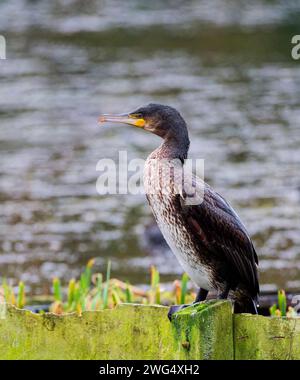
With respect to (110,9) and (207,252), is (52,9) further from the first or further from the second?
(207,252)

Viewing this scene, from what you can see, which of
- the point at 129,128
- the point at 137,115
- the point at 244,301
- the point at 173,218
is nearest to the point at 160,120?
the point at 137,115

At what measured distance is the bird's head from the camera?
419 centimetres

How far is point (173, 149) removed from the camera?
13.8 ft

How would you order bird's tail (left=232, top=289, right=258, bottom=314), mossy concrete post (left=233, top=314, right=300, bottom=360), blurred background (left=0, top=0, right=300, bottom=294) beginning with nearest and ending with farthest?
mossy concrete post (left=233, top=314, right=300, bottom=360)
bird's tail (left=232, top=289, right=258, bottom=314)
blurred background (left=0, top=0, right=300, bottom=294)

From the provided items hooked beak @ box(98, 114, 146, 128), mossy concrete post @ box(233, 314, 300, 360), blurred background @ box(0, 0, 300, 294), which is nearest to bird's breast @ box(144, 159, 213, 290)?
hooked beak @ box(98, 114, 146, 128)

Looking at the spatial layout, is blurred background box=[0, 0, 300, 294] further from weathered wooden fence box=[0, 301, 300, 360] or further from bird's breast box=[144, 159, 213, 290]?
weathered wooden fence box=[0, 301, 300, 360]

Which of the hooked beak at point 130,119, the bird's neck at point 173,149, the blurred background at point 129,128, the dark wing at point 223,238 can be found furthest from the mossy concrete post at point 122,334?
the blurred background at point 129,128

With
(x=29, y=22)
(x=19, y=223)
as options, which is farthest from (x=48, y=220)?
(x=29, y=22)

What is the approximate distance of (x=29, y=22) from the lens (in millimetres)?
18781

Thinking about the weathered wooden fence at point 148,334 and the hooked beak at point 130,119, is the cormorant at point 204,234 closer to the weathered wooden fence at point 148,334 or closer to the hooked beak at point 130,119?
the hooked beak at point 130,119

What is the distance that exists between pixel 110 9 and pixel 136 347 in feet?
54.8

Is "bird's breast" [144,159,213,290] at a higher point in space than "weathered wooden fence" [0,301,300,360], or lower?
higher

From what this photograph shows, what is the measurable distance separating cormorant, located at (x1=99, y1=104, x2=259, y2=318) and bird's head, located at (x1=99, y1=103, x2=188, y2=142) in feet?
0.50

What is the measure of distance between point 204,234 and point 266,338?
0.69m
